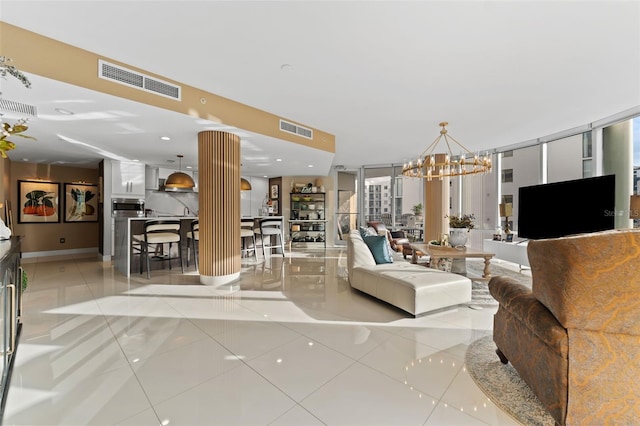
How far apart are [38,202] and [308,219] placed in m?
7.14

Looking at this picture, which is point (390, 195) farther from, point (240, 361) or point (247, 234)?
point (240, 361)

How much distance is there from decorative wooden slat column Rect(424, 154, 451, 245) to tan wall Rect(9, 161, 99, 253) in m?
9.03

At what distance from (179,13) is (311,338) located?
117 inches

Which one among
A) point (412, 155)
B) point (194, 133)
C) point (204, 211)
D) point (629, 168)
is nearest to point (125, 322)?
point (204, 211)

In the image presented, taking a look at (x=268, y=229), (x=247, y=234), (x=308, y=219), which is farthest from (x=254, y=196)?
(x=247, y=234)

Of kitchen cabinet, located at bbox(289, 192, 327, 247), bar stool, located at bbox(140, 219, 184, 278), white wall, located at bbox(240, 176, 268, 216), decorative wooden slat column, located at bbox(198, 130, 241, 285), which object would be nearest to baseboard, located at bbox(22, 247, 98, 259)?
bar stool, located at bbox(140, 219, 184, 278)

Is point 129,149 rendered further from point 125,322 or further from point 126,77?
point 125,322

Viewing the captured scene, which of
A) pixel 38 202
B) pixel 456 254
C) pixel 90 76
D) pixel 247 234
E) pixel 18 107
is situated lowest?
pixel 456 254

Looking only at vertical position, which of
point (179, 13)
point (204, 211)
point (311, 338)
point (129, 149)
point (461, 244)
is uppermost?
point (179, 13)

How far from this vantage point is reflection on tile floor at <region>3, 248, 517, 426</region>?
1.62 meters

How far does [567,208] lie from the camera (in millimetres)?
4809

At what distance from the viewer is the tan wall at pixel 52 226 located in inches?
263

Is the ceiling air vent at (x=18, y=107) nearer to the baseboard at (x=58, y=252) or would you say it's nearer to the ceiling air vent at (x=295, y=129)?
the ceiling air vent at (x=295, y=129)

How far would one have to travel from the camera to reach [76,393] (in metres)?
1.78
